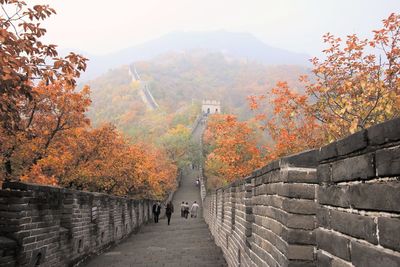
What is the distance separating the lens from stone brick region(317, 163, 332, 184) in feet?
7.14

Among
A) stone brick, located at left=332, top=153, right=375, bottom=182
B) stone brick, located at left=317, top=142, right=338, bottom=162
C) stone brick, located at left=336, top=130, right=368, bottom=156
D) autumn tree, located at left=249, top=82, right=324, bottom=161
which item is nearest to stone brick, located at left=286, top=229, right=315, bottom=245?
stone brick, located at left=317, top=142, right=338, bottom=162

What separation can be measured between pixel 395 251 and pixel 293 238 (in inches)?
68.2

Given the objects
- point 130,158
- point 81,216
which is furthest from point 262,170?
point 130,158

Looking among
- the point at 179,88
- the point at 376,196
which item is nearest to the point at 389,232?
the point at 376,196

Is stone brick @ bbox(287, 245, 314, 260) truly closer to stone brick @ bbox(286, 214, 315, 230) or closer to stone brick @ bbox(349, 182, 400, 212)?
stone brick @ bbox(286, 214, 315, 230)

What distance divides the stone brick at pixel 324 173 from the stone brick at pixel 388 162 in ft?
1.94

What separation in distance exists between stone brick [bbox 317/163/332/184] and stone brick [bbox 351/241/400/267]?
17.6 inches

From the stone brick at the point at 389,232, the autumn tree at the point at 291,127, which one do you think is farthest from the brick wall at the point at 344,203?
the autumn tree at the point at 291,127

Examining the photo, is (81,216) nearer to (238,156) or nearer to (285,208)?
(285,208)

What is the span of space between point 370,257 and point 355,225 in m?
0.19

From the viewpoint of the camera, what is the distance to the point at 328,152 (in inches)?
84.9

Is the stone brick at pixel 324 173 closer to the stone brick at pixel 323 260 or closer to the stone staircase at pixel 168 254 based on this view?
the stone brick at pixel 323 260

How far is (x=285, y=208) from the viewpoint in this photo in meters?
3.29

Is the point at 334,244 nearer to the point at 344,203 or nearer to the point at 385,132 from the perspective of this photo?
the point at 344,203
